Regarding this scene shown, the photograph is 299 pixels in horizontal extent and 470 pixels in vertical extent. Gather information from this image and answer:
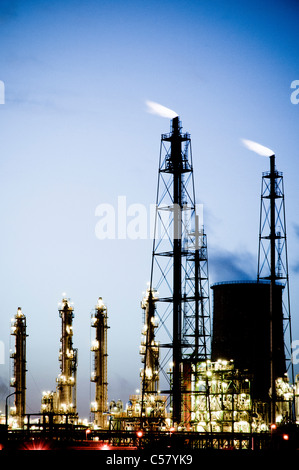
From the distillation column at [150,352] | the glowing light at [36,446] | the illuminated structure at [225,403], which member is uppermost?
the distillation column at [150,352]

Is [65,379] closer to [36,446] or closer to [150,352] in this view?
[150,352]

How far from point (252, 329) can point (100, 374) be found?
1437cm

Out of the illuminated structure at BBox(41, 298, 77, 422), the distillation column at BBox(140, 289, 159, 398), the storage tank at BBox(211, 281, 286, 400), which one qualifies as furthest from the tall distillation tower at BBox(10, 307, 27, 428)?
the storage tank at BBox(211, 281, 286, 400)

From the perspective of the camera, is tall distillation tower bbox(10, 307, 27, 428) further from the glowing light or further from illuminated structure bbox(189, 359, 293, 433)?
the glowing light

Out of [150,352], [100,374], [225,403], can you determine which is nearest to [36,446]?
[225,403]

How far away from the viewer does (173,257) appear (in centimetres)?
5516

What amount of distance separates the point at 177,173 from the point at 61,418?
31.5 metres

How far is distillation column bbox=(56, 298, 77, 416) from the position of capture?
75.8m

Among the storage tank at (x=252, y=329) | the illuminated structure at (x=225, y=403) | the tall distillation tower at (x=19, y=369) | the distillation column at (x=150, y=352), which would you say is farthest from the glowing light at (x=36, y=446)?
the tall distillation tower at (x=19, y=369)

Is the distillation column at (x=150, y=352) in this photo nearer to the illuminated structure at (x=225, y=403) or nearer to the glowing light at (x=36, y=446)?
the illuminated structure at (x=225, y=403)

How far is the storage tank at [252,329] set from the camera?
230ft

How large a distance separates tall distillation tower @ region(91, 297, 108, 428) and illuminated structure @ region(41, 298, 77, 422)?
2.21 m
